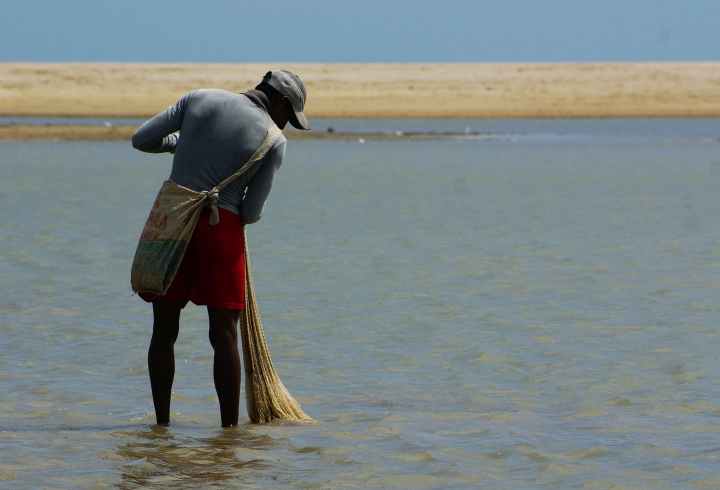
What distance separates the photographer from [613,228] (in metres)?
12.0

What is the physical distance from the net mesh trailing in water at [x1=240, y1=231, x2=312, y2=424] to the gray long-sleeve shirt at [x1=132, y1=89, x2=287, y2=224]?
45 centimetres

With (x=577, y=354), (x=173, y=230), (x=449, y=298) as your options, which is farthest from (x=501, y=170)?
(x=173, y=230)

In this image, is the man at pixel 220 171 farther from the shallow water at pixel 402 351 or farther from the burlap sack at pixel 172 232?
the shallow water at pixel 402 351

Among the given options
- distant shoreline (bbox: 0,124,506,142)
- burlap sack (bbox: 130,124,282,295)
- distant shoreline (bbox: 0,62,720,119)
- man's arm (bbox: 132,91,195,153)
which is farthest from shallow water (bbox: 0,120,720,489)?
distant shoreline (bbox: 0,62,720,119)

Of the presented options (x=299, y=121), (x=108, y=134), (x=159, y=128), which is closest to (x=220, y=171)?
(x=159, y=128)

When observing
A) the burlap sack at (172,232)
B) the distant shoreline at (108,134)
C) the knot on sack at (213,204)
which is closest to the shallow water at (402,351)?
the burlap sack at (172,232)

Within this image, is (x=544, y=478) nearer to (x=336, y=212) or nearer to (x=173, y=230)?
(x=173, y=230)

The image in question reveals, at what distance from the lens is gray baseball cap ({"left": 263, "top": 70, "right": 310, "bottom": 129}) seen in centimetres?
437

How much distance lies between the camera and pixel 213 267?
4277 mm

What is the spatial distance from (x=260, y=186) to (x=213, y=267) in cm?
38

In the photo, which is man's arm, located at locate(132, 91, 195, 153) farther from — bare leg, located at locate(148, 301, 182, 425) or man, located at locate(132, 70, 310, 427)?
bare leg, located at locate(148, 301, 182, 425)

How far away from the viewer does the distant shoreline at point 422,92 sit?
147ft

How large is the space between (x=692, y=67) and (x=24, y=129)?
52.5 metres

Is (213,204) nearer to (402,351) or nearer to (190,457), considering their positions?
(190,457)
